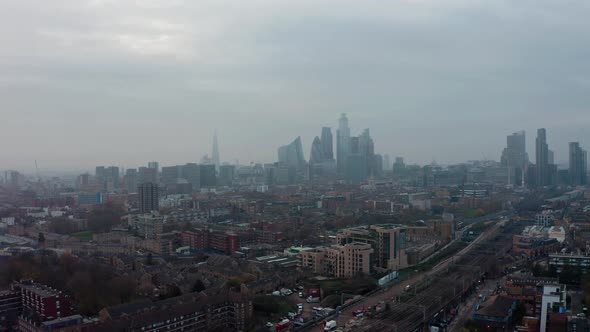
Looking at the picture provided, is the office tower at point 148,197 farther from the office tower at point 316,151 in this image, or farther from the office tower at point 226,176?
the office tower at point 316,151

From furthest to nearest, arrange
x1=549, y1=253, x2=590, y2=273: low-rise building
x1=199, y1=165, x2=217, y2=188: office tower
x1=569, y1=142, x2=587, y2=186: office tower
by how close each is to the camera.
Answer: x1=199, y1=165, x2=217, y2=188: office tower, x1=569, y1=142, x2=587, y2=186: office tower, x1=549, y1=253, x2=590, y2=273: low-rise building

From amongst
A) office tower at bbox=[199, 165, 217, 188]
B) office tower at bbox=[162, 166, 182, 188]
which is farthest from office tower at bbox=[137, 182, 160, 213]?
office tower at bbox=[199, 165, 217, 188]

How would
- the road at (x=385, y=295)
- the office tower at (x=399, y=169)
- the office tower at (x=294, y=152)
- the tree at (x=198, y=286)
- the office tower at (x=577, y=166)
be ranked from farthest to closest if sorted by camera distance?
1. the office tower at (x=294, y=152)
2. the office tower at (x=399, y=169)
3. the office tower at (x=577, y=166)
4. the tree at (x=198, y=286)
5. the road at (x=385, y=295)

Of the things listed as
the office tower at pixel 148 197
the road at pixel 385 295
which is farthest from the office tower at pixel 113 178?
the road at pixel 385 295

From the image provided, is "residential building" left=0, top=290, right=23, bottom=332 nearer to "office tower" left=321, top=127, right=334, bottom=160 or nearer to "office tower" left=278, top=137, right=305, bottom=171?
"office tower" left=321, top=127, right=334, bottom=160

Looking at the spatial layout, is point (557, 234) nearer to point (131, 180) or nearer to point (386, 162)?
point (131, 180)

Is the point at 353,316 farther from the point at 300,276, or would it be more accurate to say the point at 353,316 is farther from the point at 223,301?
the point at 300,276

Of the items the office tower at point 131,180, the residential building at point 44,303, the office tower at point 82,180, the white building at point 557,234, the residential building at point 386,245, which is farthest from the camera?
the office tower at point 82,180
